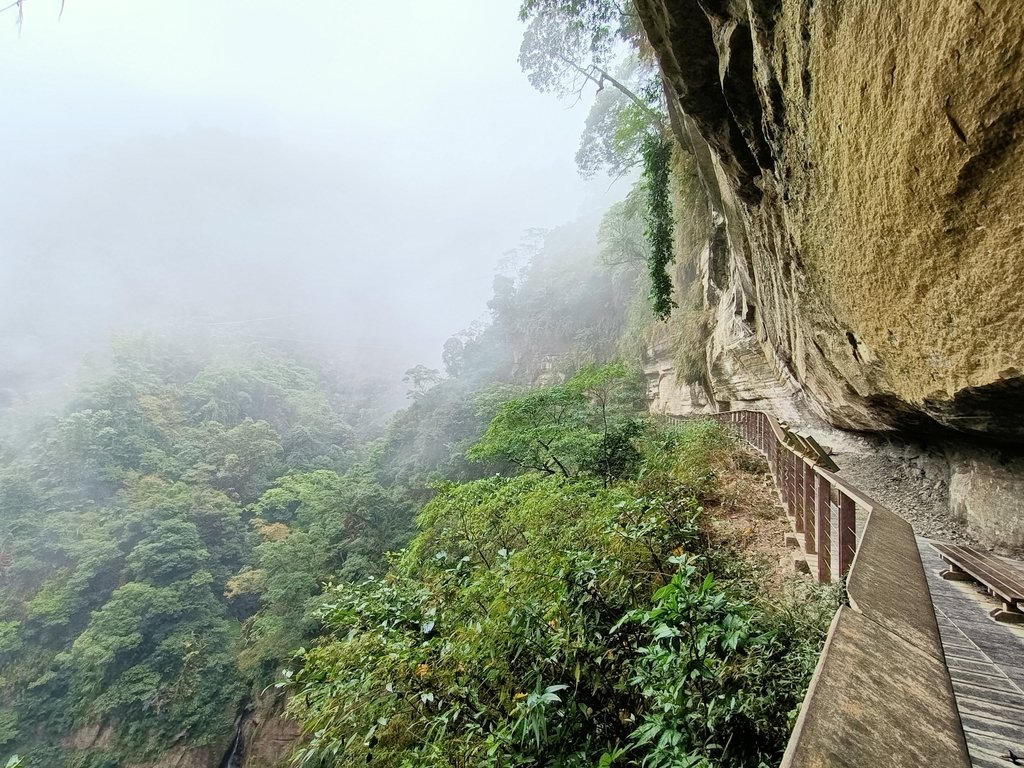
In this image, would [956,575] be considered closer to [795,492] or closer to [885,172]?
[795,492]

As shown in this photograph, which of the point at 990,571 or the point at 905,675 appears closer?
the point at 905,675

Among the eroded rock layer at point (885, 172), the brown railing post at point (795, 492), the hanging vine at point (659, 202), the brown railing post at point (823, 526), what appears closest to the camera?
the eroded rock layer at point (885, 172)

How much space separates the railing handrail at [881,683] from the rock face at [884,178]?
4.17 ft

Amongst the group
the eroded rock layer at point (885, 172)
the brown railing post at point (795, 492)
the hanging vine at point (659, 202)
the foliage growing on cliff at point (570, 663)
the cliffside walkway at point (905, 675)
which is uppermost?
the hanging vine at point (659, 202)

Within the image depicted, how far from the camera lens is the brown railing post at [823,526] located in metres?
A: 3.32

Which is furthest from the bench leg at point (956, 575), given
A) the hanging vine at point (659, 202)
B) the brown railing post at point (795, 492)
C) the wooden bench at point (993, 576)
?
the hanging vine at point (659, 202)

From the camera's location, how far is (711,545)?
496cm

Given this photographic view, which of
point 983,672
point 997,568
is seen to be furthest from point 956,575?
point 983,672

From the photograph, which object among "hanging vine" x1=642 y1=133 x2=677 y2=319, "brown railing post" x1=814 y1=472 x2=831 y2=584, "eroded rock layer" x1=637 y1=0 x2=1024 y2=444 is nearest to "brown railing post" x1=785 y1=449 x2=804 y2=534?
"eroded rock layer" x1=637 y1=0 x2=1024 y2=444

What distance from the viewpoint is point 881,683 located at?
102 centimetres

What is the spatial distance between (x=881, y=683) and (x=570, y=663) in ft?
7.11

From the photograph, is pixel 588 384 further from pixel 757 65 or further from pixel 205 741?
pixel 205 741

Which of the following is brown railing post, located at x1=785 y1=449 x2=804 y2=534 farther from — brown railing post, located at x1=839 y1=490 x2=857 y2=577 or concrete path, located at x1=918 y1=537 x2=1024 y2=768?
concrete path, located at x1=918 y1=537 x2=1024 y2=768

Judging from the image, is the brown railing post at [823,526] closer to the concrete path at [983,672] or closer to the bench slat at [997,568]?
the bench slat at [997,568]
